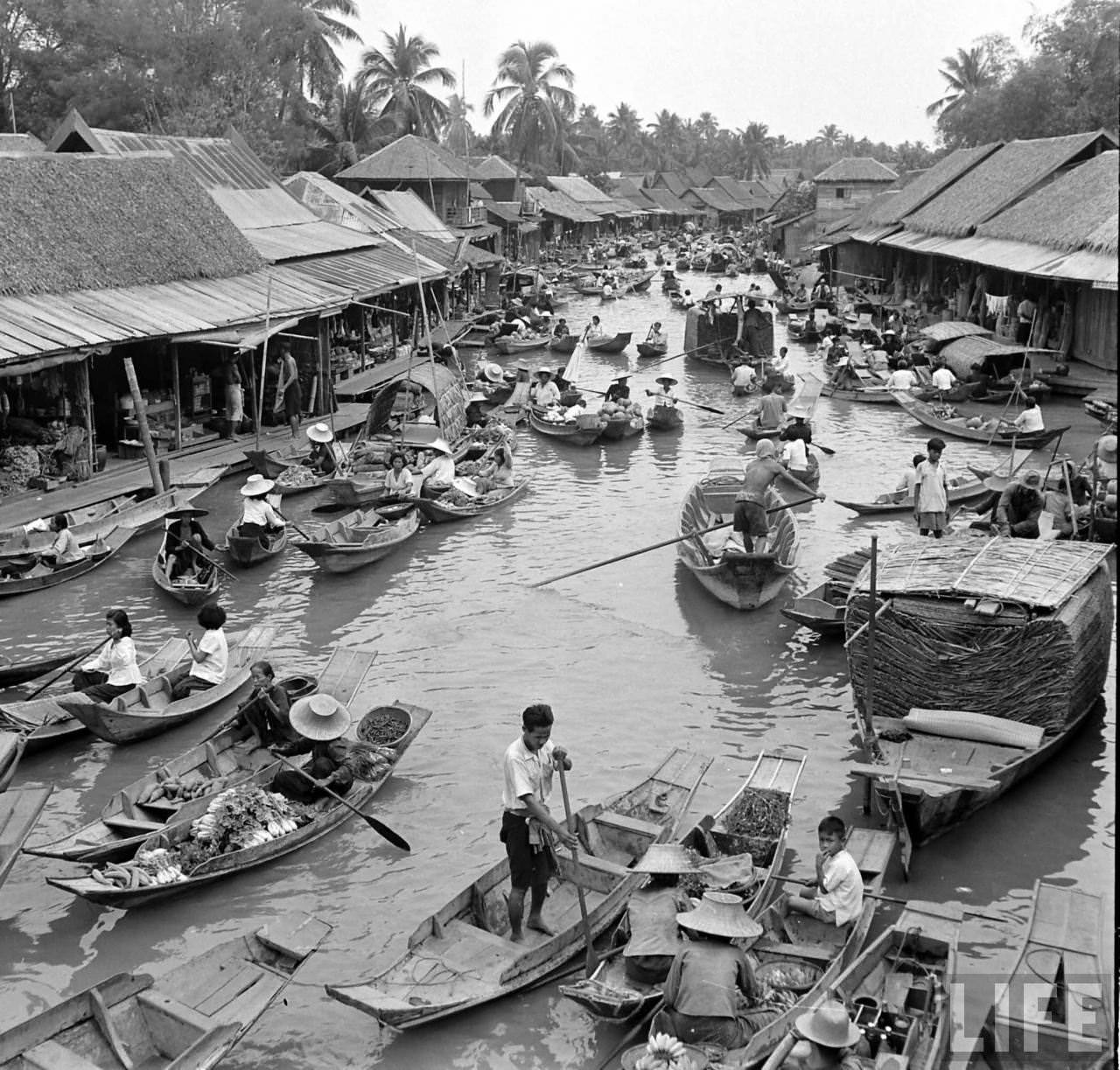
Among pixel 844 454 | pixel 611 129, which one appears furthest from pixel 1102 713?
pixel 611 129

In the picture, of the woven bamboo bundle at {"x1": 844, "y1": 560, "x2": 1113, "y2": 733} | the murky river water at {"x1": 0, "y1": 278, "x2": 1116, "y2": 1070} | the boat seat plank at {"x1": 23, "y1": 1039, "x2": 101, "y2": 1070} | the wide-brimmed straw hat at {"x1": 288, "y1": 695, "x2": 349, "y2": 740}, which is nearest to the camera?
the boat seat plank at {"x1": 23, "y1": 1039, "x2": 101, "y2": 1070}

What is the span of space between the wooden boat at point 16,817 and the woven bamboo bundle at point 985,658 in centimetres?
635

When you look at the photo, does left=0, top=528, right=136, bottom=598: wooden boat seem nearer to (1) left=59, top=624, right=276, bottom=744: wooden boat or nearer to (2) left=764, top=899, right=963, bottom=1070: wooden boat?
(1) left=59, top=624, right=276, bottom=744: wooden boat

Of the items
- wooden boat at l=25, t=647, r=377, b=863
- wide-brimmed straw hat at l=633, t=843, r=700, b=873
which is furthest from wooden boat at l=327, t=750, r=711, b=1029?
wooden boat at l=25, t=647, r=377, b=863

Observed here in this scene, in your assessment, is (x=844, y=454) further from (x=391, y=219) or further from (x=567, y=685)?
(x=391, y=219)

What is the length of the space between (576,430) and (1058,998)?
687 inches

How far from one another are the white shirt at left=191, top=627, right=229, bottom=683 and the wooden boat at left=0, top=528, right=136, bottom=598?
4.36 metres

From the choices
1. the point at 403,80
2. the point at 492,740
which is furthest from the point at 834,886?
the point at 403,80

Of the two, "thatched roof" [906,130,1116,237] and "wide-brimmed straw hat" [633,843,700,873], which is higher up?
"thatched roof" [906,130,1116,237]

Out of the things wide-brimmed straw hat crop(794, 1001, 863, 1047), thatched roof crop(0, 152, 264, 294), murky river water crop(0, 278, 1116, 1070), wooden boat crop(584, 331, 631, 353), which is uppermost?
thatched roof crop(0, 152, 264, 294)

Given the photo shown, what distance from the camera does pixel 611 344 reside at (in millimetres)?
33750

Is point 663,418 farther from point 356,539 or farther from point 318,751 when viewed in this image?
point 318,751

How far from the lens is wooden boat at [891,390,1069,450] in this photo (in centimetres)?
2073

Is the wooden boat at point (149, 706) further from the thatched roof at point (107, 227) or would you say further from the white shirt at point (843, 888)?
the thatched roof at point (107, 227)
